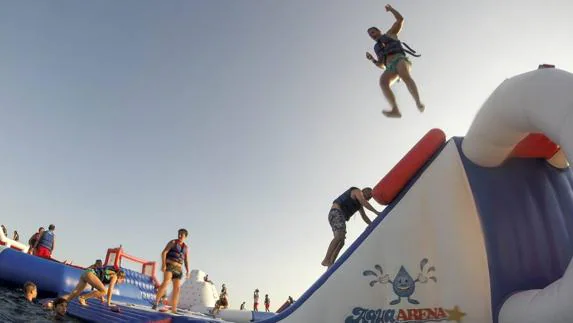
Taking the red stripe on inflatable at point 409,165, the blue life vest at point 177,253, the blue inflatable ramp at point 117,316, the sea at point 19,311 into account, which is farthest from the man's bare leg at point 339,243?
the sea at point 19,311

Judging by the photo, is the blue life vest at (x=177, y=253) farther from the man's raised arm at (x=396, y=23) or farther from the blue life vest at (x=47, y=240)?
the blue life vest at (x=47, y=240)

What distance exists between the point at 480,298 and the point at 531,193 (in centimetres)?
85

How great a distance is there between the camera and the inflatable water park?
2.68 meters

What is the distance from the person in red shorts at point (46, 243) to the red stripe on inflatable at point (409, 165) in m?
9.39

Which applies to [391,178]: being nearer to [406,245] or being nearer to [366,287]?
[406,245]

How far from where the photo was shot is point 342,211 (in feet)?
15.7

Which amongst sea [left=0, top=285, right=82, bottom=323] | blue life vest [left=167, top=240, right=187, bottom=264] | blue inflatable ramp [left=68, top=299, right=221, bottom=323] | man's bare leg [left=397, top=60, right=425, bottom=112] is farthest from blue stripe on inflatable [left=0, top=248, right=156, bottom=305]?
man's bare leg [left=397, top=60, right=425, bottom=112]

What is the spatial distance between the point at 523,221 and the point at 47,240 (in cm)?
1047

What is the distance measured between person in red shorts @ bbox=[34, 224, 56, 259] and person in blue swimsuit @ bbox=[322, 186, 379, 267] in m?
8.10

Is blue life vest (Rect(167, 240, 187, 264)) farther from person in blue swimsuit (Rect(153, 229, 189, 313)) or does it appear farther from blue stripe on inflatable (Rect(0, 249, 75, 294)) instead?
blue stripe on inflatable (Rect(0, 249, 75, 294))

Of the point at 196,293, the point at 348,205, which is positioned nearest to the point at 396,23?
the point at 348,205

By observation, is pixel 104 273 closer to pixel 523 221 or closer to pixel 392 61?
pixel 392 61

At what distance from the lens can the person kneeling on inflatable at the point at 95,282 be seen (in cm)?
598

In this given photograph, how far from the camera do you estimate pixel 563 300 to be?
2004 mm
